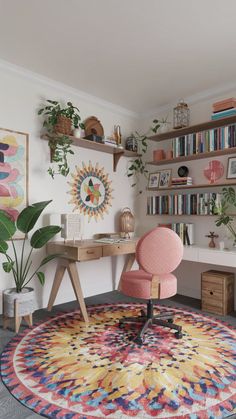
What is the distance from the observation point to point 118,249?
3121mm

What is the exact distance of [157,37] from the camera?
246 centimetres

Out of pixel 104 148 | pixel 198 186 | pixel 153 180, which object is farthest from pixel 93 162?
pixel 198 186

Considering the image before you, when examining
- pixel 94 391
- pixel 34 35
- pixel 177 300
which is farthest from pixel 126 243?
pixel 34 35

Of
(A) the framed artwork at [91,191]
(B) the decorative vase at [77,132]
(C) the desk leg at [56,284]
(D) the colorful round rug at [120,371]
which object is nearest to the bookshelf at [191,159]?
(A) the framed artwork at [91,191]

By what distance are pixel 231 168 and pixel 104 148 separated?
60.6 inches

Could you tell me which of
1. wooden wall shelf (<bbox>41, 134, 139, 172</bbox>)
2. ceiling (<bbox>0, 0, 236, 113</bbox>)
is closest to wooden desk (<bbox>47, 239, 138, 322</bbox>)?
wooden wall shelf (<bbox>41, 134, 139, 172</bbox>)

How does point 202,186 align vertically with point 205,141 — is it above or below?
below

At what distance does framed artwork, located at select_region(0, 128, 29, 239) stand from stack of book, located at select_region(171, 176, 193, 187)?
1.79 metres

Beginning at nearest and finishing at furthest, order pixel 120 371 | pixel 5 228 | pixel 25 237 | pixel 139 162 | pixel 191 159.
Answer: pixel 120 371
pixel 5 228
pixel 25 237
pixel 191 159
pixel 139 162

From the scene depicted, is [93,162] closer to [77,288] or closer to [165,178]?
[165,178]

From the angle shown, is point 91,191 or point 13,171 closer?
point 13,171

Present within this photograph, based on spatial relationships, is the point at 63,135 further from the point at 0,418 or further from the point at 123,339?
the point at 0,418

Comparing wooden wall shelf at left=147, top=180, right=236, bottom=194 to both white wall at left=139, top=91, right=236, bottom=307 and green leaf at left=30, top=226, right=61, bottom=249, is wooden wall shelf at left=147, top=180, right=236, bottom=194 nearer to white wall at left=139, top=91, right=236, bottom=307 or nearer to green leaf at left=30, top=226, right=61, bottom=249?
white wall at left=139, top=91, right=236, bottom=307

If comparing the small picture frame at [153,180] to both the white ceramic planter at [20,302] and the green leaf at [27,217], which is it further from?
the white ceramic planter at [20,302]
